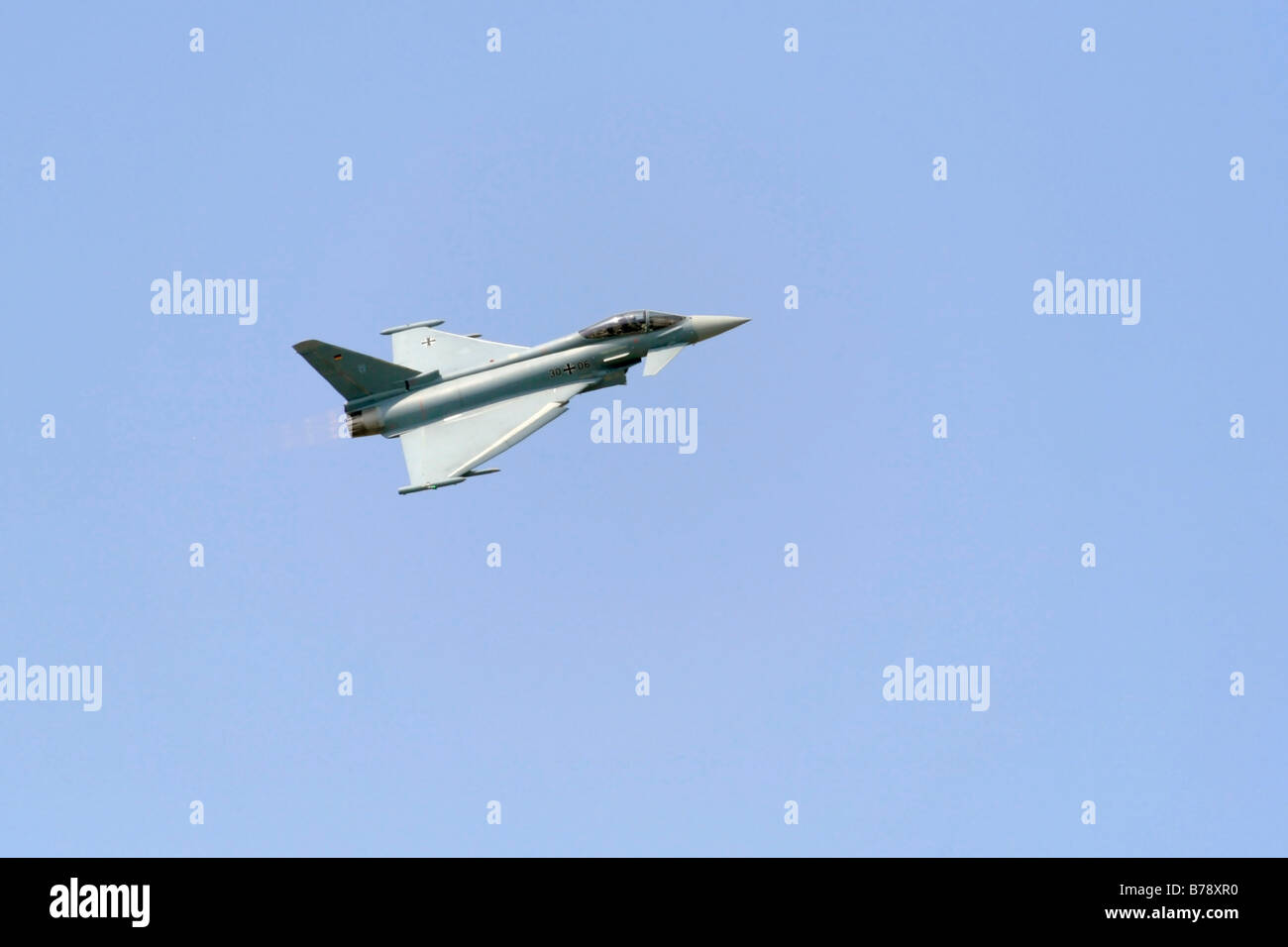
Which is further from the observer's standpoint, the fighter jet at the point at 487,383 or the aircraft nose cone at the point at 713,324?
the aircraft nose cone at the point at 713,324

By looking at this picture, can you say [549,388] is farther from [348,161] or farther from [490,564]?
[348,161]

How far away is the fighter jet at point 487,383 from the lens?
5547 centimetres

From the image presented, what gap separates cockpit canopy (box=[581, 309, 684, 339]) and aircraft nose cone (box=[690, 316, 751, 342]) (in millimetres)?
899

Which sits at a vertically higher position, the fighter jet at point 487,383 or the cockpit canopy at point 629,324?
the cockpit canopy at point 629,324

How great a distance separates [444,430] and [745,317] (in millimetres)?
10143

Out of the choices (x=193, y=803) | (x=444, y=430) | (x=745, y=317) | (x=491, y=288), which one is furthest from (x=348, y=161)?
(x=193, y=803)

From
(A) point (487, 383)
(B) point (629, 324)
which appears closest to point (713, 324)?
(B) point (629, 324)

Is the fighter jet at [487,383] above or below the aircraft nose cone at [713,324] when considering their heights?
below

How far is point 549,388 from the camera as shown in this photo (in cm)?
5662

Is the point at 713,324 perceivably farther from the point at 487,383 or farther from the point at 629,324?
the point at 487,383

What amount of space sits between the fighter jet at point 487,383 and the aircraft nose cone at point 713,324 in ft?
0.10

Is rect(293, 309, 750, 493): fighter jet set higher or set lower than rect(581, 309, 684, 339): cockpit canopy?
lower

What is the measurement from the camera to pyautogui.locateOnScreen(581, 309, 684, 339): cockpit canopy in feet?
186

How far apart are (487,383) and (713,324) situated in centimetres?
743
